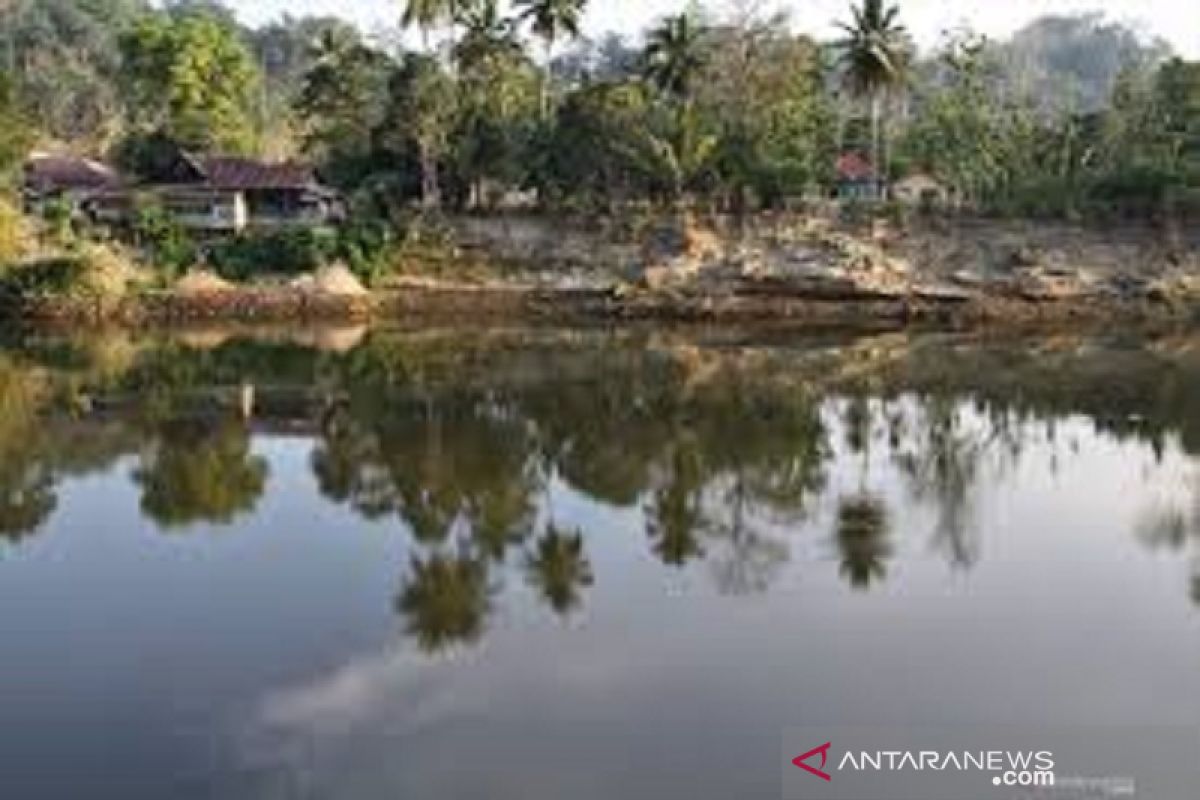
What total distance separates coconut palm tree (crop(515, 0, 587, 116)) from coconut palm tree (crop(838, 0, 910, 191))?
35.7 ft

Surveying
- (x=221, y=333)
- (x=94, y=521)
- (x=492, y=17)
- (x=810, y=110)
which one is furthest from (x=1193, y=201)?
(x=94, y=521)

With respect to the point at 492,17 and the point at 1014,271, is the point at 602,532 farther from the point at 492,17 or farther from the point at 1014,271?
the point at 492,17

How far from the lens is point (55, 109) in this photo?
11762 centimetres

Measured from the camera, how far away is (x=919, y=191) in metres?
73.2

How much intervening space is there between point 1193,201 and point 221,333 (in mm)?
34995

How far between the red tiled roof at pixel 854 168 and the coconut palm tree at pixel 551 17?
506 inches

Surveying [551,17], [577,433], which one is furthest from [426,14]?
[577,433]

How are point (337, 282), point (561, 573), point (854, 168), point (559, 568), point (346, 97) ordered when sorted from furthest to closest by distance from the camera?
point (854, 168) → point (346, 97) → point (337, 282) → point (559, 568) → point (561, 573)

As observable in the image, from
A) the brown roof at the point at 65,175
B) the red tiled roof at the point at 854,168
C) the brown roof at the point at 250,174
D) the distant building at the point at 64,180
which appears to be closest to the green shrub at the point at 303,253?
the brown roof at the point at 250,174

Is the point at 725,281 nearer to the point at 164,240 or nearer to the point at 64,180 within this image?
the point at 164,240

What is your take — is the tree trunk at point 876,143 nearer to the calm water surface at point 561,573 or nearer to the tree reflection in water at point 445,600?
the calm water surface at point 561,573

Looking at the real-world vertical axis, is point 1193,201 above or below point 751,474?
above

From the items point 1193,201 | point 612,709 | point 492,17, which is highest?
point 492,17

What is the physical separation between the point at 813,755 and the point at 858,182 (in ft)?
192
